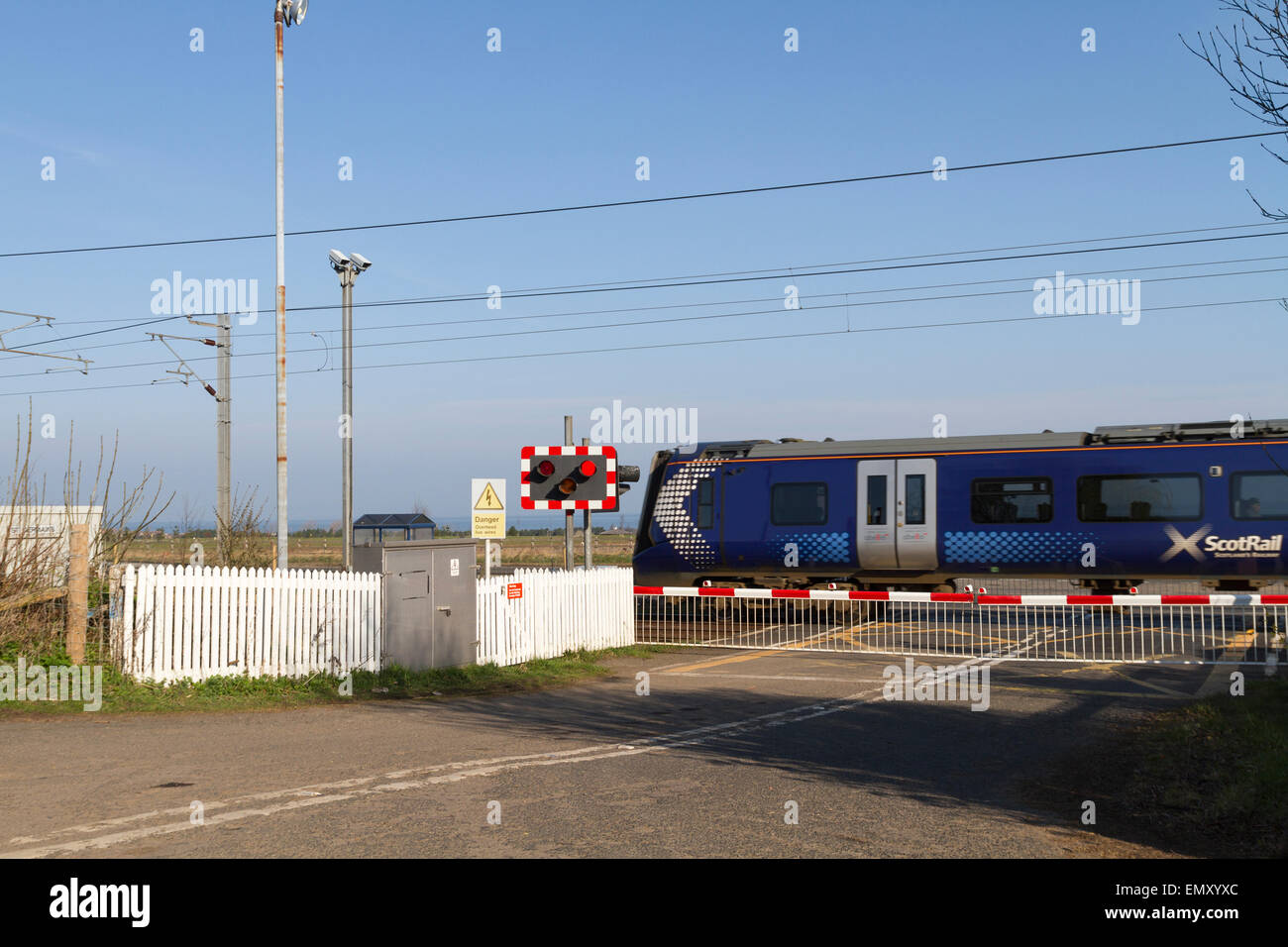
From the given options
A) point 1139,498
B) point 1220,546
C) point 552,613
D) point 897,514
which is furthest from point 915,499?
point 552,613

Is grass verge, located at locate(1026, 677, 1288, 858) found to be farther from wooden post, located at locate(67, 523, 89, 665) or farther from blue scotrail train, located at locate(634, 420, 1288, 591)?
blue scotrail train, located at locate(634, 420, 1288, 591)

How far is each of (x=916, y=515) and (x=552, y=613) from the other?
29.8 ft

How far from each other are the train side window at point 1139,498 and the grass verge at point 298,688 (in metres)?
10.9

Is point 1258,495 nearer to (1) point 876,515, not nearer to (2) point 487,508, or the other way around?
(1) point 876,515

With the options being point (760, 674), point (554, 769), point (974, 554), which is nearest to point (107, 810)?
point (554, 769)

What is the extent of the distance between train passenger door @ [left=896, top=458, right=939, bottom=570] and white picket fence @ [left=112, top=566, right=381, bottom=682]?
12.0 m

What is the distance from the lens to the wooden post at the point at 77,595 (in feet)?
40.4

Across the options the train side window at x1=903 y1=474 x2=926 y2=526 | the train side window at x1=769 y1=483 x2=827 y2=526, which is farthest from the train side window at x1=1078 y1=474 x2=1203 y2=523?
the train side window at x1=769 y1=483 x2=827 y2=526

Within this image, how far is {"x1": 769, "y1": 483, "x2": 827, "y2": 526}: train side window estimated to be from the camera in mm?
23125

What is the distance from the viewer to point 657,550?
80.9 ft
